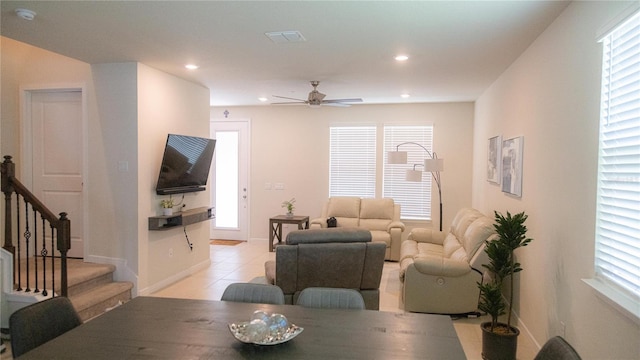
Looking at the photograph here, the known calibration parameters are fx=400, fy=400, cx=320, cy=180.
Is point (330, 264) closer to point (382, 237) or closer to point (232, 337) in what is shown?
point (232, 337)

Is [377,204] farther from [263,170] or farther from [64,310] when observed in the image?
[64,310]

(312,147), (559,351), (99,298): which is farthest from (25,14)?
(312,147)

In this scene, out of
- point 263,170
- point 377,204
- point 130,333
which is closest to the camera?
point 130,333

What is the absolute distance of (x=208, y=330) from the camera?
72.6 inches

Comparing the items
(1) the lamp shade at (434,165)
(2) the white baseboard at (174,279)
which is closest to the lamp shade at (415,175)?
(1) the lamp shade at (434,165)

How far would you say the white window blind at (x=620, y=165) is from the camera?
6.35 feet

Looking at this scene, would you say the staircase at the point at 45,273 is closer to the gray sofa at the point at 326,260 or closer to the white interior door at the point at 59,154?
the white interior door at the point at 59,154

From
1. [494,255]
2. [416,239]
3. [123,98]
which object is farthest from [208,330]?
[416,239]

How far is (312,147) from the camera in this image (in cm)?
772

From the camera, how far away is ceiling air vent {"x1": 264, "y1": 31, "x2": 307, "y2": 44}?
3424 millimetres

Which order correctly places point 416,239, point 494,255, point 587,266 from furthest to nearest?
point 416,239
point 494,255
point 587,266

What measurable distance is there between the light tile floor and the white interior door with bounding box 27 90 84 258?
4.83 feet

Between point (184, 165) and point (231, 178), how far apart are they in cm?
288

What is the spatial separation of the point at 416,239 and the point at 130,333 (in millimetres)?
4737
